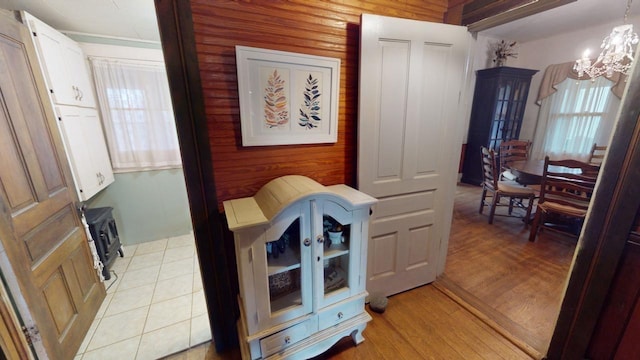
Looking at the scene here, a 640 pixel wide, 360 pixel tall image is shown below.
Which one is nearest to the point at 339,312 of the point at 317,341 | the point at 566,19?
the point at 317,341

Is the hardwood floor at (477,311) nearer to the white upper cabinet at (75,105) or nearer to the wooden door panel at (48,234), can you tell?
the wooden door panel at (48,234)

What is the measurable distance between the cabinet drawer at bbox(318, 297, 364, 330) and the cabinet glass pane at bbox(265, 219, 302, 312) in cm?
18

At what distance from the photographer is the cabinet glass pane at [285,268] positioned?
127 cm

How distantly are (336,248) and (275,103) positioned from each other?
0.92 m

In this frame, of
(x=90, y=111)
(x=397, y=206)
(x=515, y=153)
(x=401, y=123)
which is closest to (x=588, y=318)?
(x=397, y=206)

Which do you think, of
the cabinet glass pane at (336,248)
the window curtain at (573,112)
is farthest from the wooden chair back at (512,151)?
the cabinet glass pane at (336,248)

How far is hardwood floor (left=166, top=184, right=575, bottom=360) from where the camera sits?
58.6 inches

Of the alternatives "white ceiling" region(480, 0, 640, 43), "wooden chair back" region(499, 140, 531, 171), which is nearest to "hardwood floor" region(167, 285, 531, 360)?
"wooden chair back" region(499, 140, 531, 171)

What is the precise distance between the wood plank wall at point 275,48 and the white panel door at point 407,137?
13cm

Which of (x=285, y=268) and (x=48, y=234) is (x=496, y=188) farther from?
(x=48, y=234)

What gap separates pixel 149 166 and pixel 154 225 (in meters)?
0.72

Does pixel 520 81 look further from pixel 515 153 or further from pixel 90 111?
pixel 90 111

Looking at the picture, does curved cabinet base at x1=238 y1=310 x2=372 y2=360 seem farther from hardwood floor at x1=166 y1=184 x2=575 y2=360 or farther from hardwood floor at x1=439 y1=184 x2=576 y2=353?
hardwood floor at x1=439 y1=184 x2=576 y2=353

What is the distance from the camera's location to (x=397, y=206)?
68.2 inches
